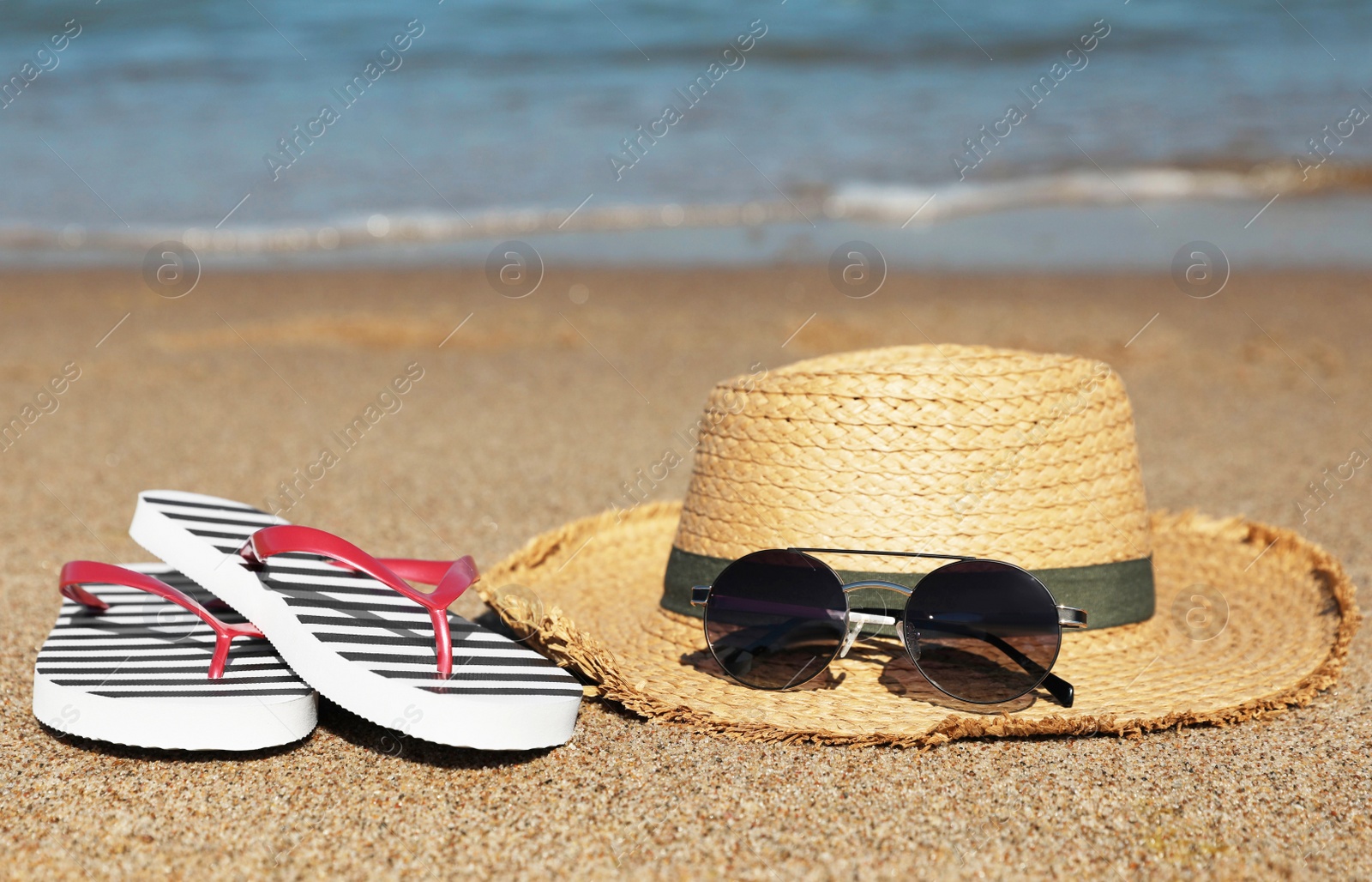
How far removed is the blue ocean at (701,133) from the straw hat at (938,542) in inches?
249

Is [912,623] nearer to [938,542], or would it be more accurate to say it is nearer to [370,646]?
[938,542]

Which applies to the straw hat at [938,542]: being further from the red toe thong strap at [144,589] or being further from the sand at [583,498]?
the red toe thong strap at [144,589]

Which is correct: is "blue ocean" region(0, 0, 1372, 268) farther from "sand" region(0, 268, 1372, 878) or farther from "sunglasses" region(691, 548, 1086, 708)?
"sunglasses" region(691, 548, 1086, 708)

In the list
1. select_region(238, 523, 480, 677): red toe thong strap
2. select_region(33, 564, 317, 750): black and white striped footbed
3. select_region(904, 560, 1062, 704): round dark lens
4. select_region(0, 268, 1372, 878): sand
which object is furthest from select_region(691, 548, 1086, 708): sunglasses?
select_region(33, 564, 317, 750): black and white striped footbed

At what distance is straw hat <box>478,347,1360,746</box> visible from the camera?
193 centimetres

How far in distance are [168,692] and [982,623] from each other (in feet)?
4.39

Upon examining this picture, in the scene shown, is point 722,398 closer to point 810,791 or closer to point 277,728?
point 810,791

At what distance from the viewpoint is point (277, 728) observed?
5.80ft

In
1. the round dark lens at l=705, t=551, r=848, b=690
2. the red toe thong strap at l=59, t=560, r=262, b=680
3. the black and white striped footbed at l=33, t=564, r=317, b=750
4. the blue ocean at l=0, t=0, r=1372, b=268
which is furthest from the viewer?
the blue ocean at l=0, t=0, r=1372, b=268

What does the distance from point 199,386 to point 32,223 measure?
5.68 m

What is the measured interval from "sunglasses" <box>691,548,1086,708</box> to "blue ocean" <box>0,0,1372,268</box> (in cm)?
665

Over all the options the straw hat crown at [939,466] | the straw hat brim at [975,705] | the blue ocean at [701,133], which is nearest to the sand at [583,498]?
the straw hat brim at [975,705]

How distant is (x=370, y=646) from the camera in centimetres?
181

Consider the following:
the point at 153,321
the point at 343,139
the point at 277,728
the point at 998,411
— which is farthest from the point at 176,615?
the point at 343,139
